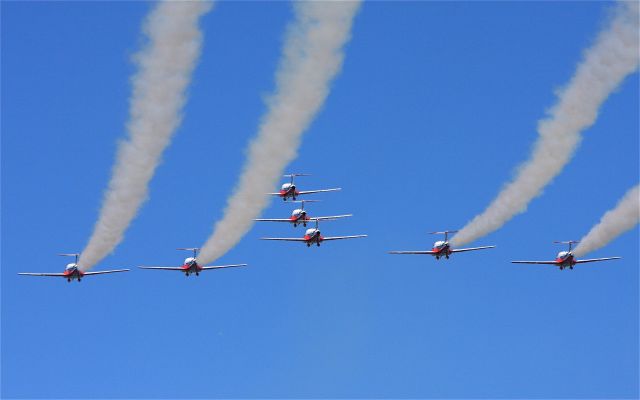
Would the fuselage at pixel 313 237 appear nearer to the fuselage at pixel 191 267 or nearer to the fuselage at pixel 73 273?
the fuselage at pixel 191 267

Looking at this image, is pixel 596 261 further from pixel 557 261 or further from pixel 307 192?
pixel 307 192

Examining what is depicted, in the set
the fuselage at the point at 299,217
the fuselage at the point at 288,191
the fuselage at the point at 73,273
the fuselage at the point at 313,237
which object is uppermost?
the fuselage at the point at 288,191

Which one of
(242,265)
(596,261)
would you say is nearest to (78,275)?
(242,265)

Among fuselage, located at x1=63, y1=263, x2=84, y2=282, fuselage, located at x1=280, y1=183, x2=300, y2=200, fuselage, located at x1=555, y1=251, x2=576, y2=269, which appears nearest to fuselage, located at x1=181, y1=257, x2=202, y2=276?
fuselage, located at x1=63, y1=263, x2=84, y2=282

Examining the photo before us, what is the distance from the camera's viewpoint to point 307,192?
3875 inches

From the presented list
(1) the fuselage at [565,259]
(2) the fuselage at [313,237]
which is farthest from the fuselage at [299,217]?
(1) the fuselage at [565,259]

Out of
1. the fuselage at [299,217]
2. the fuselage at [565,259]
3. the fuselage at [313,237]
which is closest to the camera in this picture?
the fuselage at [565,259]

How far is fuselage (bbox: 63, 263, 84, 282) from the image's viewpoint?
285ft

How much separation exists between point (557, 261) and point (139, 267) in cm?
2261

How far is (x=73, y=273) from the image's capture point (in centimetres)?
8675

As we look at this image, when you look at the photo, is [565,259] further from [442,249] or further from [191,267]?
[191,267]

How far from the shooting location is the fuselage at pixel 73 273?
285 ft

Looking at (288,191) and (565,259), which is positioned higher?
(288,191)

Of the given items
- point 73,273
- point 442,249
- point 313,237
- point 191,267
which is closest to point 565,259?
point 442,249
